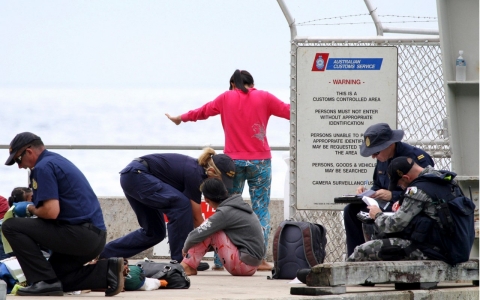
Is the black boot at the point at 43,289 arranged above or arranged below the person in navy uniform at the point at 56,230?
below

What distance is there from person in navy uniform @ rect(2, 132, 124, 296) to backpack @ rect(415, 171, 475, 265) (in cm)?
224

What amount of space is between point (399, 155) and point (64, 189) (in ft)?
8.89

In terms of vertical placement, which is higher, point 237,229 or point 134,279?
point 237,229

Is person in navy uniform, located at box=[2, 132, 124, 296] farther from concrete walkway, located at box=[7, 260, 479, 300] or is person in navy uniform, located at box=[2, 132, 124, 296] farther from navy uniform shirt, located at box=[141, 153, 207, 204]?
navy uniform shirt, located at box=[141, 153, 207, 204]

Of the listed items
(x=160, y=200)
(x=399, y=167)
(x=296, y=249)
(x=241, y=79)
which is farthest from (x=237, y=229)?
(x=399, y=167)

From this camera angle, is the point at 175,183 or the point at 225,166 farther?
the point at 175,183

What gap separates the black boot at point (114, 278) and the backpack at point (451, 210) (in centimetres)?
215

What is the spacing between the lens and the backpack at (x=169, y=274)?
22.6 ft

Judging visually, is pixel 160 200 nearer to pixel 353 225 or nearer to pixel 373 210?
pixel 353 225

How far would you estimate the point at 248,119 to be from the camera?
8.89 meters

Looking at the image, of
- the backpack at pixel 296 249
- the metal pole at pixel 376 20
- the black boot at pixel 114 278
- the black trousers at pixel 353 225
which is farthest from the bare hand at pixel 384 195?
the metal pole at pixel 376 20

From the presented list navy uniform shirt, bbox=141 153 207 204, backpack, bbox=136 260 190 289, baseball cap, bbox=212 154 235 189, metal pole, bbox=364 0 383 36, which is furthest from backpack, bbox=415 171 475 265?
metal pole, bbox=364 0 383 36

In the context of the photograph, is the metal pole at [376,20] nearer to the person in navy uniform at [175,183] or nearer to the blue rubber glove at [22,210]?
the person in navy uniform at [175,183]

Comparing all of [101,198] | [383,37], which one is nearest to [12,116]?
[101,198]
